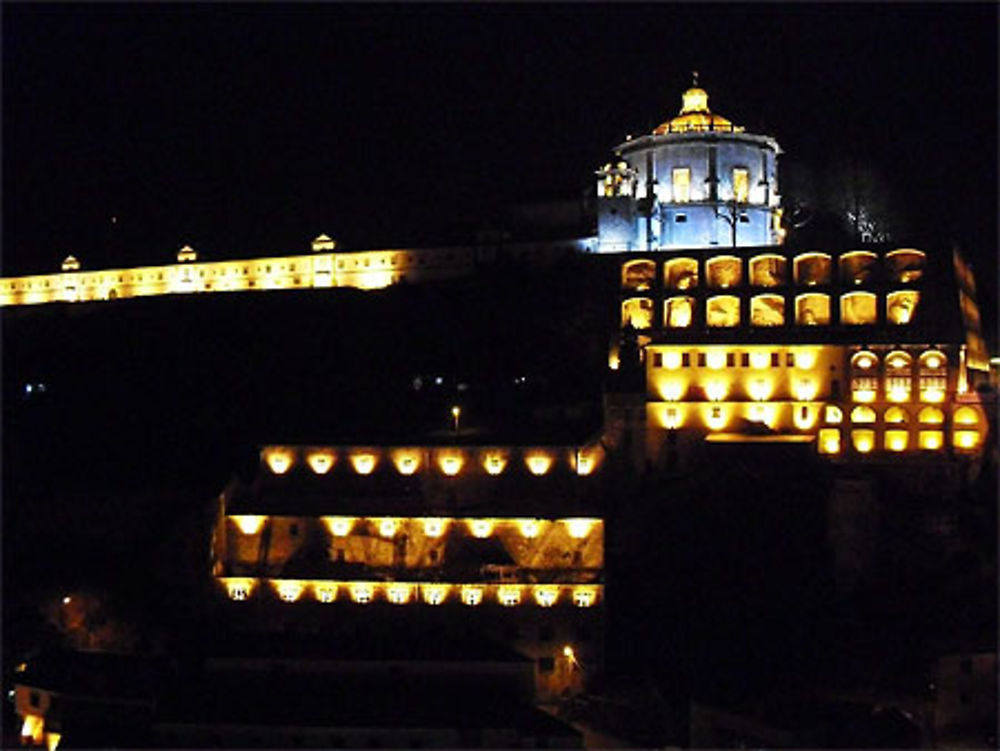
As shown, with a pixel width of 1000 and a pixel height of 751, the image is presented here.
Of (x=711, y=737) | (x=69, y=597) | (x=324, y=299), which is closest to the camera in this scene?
(x=711, y=737)

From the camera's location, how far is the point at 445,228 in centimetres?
6562

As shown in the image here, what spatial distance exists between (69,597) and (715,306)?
27.7 metres

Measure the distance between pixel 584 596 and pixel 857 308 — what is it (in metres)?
18.8

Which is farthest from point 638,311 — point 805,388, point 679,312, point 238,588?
point 238,588

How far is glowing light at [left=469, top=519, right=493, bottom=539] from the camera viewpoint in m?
40.6

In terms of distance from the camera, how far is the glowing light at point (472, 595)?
1545 inches

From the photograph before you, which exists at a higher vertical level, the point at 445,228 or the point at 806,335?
the point at 445,228

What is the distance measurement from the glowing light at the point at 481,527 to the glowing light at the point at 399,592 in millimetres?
2815

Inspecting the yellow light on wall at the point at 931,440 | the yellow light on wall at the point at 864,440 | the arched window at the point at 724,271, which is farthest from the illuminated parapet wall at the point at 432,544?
the arched window at the point at 724,271

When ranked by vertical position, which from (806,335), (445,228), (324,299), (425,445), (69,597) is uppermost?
(445,228)

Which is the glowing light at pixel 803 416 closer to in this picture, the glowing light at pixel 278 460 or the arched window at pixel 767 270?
the arched window at pixel 767 270

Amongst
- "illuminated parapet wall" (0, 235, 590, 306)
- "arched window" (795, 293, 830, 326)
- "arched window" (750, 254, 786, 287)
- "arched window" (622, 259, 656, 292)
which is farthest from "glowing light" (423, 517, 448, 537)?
"illuminated parapet wall" (0, 235, 590, 306)

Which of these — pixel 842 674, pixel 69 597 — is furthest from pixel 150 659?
pixel 842 674

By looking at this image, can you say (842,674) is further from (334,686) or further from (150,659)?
(150,659)
